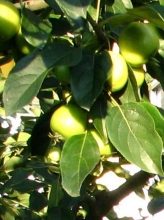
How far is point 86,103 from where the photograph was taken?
2.46 feet

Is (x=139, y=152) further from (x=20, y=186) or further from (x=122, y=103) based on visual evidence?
(x=20, y=186)

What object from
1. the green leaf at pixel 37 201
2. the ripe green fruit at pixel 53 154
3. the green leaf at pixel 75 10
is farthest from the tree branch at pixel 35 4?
the green leaf at pixel 37 201

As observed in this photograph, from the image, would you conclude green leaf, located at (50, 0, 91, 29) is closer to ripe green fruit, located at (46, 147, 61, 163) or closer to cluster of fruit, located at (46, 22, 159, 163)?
cluster of fruit, located at (46, 22, 159, 163)

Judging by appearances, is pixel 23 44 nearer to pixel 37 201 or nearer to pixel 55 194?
pixel 55 194

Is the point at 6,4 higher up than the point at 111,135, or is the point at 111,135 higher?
the point at 6,4

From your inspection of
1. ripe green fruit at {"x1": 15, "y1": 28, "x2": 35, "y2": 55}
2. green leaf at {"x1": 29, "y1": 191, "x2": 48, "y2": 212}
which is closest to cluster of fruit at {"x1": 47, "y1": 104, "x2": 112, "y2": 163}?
ripe green fruit at {"x1": 15, "y1": 28, "x2": 35, "y2": 55}

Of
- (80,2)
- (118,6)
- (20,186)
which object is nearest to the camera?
(80,2)

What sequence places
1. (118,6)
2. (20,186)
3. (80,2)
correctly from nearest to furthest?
1. (80,2)
2. (118,6)
3. (20,186)

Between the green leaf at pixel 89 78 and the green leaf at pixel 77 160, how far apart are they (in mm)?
71

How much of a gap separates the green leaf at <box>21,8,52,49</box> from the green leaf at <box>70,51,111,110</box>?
0.20 feet

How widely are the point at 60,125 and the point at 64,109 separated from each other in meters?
0.02

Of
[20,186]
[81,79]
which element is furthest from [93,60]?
[20,186]

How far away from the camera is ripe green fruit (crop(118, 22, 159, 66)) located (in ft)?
2.57

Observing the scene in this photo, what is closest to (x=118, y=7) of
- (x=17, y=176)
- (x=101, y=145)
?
(x=101, y=145)
